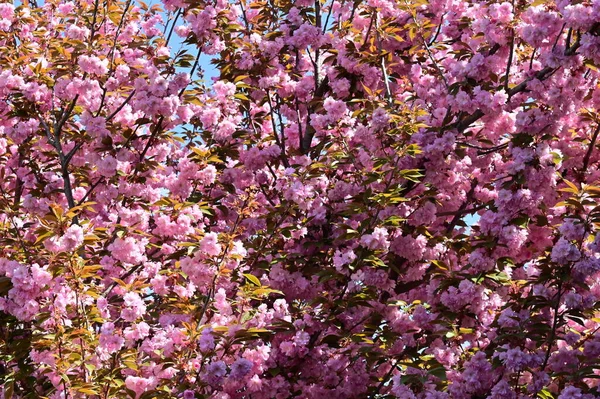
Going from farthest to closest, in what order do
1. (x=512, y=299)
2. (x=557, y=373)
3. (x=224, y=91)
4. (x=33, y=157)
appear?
(x=33, y=157) < (x=224, y=91) < (x=512, y=299) < (x=557, y=373)

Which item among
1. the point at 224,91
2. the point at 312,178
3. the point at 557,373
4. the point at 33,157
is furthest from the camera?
the point at 33,157

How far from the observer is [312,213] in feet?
20.5

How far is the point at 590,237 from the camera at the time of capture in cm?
492

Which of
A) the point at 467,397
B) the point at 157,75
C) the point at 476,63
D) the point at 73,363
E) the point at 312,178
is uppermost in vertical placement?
the point at 157,75

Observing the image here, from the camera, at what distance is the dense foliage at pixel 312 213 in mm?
5008

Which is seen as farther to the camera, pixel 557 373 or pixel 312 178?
pixel 312 178

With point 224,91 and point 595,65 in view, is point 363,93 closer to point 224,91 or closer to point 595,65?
point 224,91

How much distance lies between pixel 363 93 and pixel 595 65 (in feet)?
7.12

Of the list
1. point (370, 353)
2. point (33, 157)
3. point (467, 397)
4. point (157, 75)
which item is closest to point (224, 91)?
point (157, 75)

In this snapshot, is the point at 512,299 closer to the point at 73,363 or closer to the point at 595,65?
the point at 595,65

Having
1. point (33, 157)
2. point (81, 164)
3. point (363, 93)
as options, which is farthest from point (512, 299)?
point (33, 157)

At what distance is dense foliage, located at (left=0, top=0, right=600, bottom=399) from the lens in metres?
5.01

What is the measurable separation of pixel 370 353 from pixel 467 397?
0.70 meters

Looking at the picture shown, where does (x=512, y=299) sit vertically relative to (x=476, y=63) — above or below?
below
